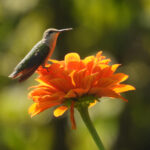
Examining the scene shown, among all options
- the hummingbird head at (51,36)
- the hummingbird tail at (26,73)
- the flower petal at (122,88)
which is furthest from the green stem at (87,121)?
the hummingbird head at (51,36)

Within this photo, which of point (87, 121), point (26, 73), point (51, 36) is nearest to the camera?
point (87, 121)

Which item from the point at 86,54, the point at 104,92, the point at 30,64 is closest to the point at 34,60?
the point at 30,64

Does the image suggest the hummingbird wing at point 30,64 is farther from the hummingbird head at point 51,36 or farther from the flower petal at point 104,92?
the flower petal at point 104,92

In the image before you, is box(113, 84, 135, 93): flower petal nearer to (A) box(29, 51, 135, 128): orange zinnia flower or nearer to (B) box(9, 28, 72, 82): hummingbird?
(A) box(29, 51, 135, 128): orange zinnia flower

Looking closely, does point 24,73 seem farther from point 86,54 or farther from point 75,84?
point 86,54

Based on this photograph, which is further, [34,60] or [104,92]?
[34,60]

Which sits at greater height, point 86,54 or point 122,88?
point 122,88

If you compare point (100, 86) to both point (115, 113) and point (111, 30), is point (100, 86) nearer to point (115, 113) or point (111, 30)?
point (115, 113)
